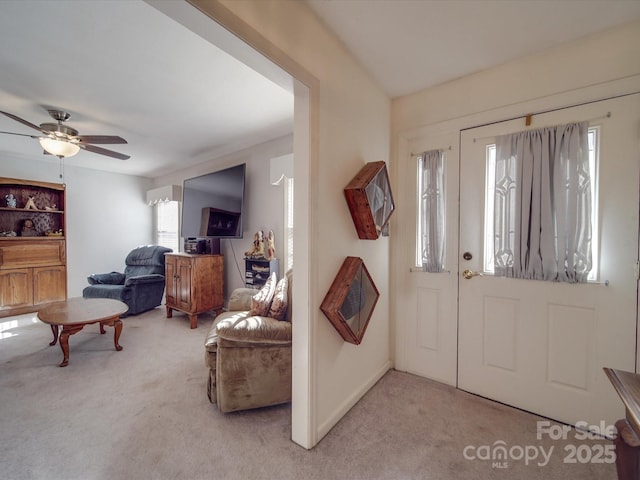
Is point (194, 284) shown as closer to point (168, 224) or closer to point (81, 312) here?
point (81, 312)

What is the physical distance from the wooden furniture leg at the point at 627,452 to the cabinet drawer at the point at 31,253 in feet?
20.9

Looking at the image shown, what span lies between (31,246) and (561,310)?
6622mm

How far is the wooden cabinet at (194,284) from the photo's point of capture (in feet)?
11.2

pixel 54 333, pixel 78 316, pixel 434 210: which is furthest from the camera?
pixel 54 333

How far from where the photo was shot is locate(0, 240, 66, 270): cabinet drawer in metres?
3.84

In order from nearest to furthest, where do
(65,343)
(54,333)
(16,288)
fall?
(65,343)
(54,333)
(16,288)

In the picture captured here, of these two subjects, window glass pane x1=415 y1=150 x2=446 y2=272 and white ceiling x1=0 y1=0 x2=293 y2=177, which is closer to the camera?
white ceiling x1=0 y1=0 x2=293 y2=177

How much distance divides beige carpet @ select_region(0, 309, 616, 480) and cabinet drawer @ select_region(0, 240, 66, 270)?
2552 mm

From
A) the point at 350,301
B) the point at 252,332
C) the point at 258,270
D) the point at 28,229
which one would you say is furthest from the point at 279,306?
the point at 28,229

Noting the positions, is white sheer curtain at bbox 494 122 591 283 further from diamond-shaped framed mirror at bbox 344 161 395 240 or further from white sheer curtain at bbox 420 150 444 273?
diamond-shaped framed mirror at bbox 344 161 395 240

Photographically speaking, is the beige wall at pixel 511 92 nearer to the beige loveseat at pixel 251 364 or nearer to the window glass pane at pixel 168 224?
the beige loveseat at pixel 251 364

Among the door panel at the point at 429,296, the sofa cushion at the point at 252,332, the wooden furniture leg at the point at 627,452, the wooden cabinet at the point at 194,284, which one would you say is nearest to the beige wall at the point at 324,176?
the sofa cushion at the point at 252,332

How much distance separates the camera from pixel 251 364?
1.73 meters

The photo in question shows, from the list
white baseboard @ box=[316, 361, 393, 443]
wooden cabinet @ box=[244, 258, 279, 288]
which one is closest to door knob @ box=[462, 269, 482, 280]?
white baseboard @ box=[316, 361, 393, 443]
